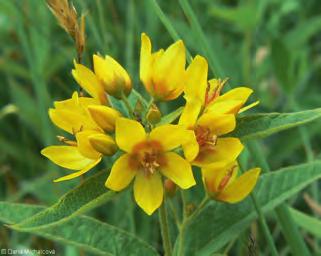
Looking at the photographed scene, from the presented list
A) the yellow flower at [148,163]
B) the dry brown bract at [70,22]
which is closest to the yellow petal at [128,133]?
the yellow flower at [148,163]

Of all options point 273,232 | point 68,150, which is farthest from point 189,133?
point 273,232

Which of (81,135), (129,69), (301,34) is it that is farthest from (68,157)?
(301,34)

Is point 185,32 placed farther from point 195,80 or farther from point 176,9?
point 195,80

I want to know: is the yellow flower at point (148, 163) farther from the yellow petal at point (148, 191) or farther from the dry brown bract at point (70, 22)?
the dry brown bract at point (70, 22)

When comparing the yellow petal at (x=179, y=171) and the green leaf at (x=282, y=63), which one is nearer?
the yellow petal at (x=179, y=171)

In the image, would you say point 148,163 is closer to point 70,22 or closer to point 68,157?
point 68,157

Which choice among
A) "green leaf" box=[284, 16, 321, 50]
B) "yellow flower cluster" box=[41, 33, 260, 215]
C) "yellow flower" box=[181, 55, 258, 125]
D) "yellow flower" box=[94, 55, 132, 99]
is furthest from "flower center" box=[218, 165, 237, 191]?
"green leaf" box=[284, 16, 321, 50]

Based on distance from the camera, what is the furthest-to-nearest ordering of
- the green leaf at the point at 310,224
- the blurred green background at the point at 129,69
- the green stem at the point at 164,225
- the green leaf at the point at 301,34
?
the green leaf at the point at 301,34 → the blurred green background at the point at 129,69 → the green leaf at the point at 310,224 → the green stem at the point at 164,225
